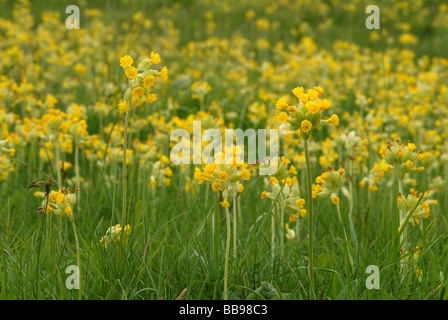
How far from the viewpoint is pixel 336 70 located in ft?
21.9

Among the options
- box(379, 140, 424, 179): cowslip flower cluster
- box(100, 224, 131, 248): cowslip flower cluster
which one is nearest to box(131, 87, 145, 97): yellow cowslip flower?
box(100, 224, 131, 248): cowslip flower cluster

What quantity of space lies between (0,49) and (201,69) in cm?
279

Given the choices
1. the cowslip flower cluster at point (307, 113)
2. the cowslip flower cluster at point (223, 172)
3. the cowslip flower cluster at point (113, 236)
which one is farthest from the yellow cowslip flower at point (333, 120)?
the cowslip flower cluster at point (113, 236)

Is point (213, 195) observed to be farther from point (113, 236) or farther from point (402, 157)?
point (402, 157)

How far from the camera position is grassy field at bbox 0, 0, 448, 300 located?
2014 mm

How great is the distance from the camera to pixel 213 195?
3328 millimetres

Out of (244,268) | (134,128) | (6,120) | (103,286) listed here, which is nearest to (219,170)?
(244,268)

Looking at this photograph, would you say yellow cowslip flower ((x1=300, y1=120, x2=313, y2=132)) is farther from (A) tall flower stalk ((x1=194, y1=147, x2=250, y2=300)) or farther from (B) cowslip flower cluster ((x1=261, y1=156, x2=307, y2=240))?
(B) cowslip flower cluster ((x1=261, y1=156, x2=307, y2=240))

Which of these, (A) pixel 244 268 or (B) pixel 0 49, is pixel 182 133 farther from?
(B) pixel 0 49

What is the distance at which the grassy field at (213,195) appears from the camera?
2014mm

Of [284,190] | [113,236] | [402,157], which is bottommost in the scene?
[113,236]

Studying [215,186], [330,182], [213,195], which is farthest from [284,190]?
[213,195]

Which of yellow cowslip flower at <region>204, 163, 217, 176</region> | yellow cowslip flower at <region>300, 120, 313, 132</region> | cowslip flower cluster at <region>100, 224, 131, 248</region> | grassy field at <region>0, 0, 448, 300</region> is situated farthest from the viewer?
cowslip flower cluster at <region>100, 224, 131, 248</region>
